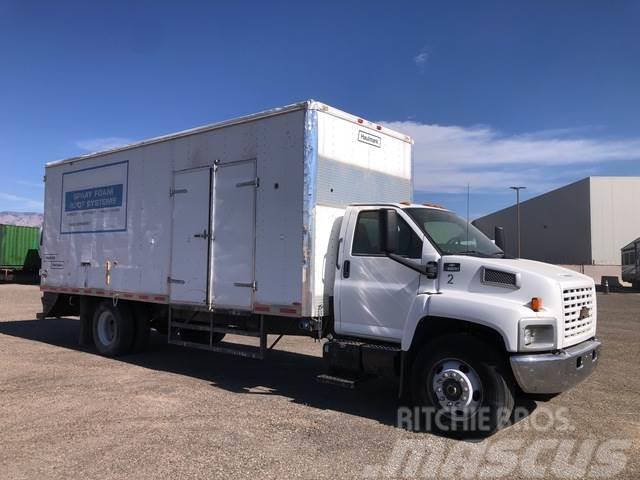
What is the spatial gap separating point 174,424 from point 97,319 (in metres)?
5.27

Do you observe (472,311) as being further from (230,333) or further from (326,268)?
(230,333)

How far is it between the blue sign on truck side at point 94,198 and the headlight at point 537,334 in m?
7.33

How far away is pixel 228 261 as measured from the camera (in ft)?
26.3

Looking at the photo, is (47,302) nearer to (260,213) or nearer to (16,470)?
(260,213)

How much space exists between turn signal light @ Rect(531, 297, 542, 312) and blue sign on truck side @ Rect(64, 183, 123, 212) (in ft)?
24.0

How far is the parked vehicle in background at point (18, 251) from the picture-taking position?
30.1 meters

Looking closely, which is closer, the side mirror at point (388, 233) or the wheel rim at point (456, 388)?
the wheel rim at point (456, 388)

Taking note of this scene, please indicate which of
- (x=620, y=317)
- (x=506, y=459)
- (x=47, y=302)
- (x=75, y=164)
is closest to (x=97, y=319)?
(x=47, y=302)

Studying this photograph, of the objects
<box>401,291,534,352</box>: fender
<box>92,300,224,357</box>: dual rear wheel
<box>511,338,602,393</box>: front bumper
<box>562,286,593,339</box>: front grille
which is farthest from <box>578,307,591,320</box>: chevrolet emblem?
<box>92,300,224,357</box>: dual rear wheel

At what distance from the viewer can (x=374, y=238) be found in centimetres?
670

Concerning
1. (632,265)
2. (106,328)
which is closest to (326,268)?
A: (106,328)

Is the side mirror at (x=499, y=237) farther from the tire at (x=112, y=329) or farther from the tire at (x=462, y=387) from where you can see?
the tire at (x=112, y=329)

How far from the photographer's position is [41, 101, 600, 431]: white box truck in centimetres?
560

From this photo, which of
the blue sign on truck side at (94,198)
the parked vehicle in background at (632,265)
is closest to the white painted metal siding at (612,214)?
the parked vehicle in background at (632,265)
